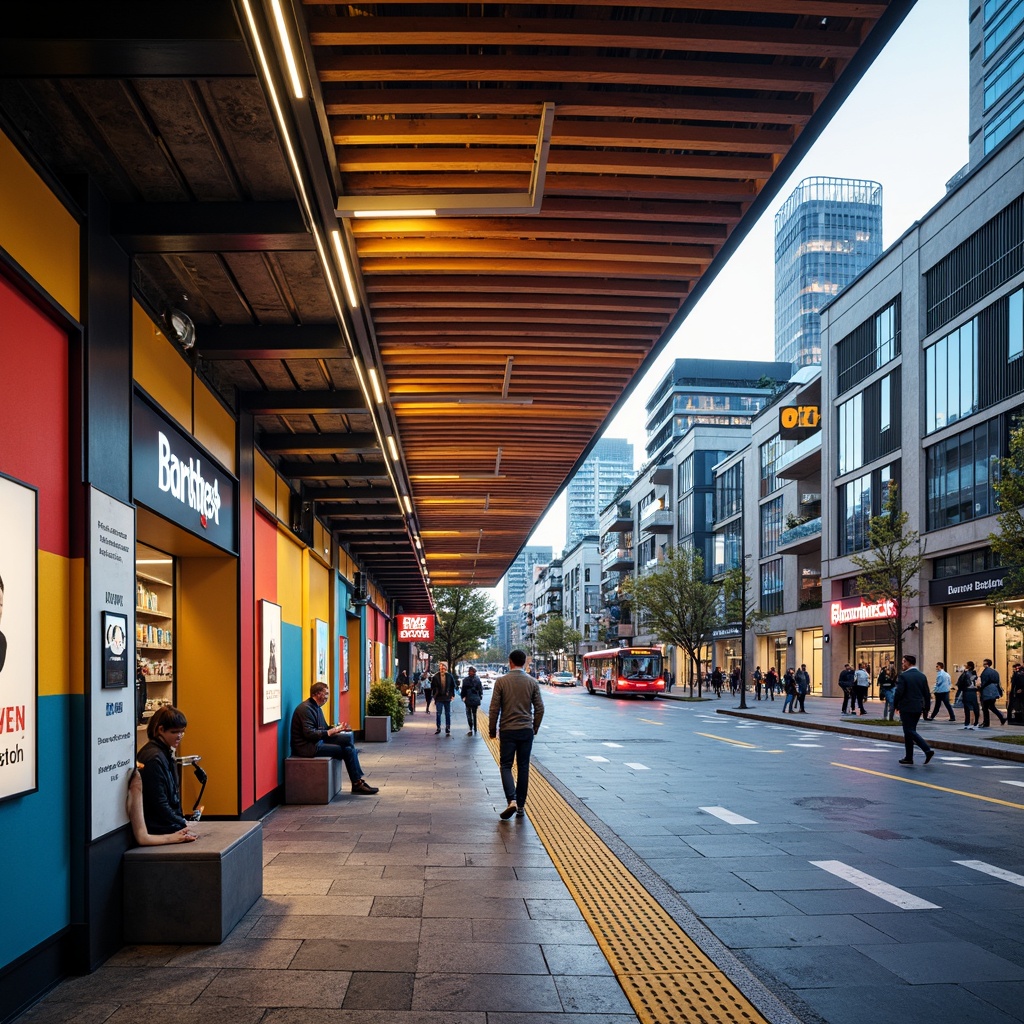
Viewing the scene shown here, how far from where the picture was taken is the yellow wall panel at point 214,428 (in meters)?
8.77

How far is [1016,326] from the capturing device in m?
32.7

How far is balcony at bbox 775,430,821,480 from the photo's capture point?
175 feet

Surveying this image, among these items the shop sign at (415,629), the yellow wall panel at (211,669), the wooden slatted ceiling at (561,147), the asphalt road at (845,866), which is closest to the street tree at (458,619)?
the shop sign at (415,629)

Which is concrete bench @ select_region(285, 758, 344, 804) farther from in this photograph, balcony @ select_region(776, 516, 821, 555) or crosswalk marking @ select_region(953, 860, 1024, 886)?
balcony @ select_region(776, 516, 821, 555)

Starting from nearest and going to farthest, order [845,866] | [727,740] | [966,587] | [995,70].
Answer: [845,866]
[727,740]
[966,587]
[995,70]

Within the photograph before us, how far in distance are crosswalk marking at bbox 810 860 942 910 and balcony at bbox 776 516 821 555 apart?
152 feet

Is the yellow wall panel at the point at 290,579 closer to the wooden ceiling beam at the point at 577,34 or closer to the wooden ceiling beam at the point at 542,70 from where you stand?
the wooden ceiling beam at the point at 542,70

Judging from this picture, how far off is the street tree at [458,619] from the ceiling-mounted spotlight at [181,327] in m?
42.5

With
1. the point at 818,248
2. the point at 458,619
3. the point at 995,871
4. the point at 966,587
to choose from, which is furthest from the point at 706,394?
the point at 995,871

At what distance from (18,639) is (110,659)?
3.59ft

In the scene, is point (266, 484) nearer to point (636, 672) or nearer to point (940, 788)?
point (940, 788)

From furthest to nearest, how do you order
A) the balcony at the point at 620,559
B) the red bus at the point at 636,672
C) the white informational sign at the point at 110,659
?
the balcony at the point at 620,559, the red bus at the point at 636,672, the white informational sign at the point at 110,659

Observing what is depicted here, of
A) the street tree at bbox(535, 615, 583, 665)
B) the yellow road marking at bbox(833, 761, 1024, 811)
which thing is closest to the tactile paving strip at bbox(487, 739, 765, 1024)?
the yellow road marking at bbox(833, 761, 1024, 811)

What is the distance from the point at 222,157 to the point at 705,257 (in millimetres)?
3443
